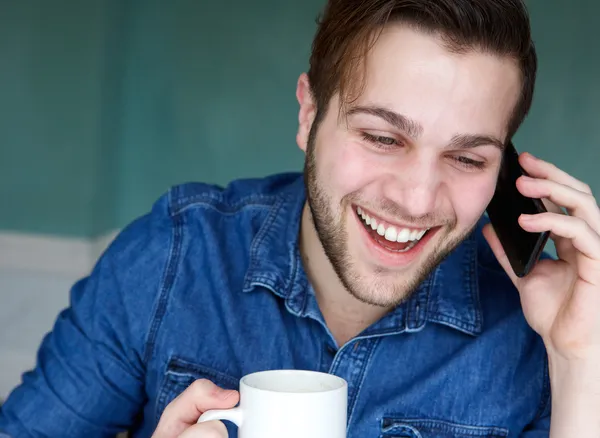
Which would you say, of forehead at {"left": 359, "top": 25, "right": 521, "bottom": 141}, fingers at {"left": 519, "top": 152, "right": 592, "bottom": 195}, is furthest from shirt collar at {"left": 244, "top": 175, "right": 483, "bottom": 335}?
forehead at {"left": 359, "top": 25, "right": 521, "bottom": 141}

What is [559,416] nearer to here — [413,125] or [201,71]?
[413,125]

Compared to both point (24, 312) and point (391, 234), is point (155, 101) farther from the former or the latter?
point (391, 234)

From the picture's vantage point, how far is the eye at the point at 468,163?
125 cm

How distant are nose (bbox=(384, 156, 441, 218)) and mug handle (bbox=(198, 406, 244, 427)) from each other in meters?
0.50

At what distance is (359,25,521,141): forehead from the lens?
3.86ft

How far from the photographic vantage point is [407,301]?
4.66 feet

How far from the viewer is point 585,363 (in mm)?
1216

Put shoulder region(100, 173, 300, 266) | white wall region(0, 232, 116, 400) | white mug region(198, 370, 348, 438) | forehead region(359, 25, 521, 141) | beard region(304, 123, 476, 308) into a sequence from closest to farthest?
white mug region(198, 370, 348, 438), forehead region(359, 25, 521, 141), beard region(304, 123, 476, 308), shoulder region(100, 173, 300, 266), white wall region(0, 232, 116, 400)

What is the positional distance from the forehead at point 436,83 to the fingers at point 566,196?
13cm

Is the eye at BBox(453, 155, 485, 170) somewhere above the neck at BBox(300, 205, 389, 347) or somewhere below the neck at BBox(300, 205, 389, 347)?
above

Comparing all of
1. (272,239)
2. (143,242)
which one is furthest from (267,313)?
(143,242)

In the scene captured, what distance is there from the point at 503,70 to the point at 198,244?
64cm

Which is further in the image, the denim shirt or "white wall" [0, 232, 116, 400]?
"white wall" [0, 232, 116, 400]

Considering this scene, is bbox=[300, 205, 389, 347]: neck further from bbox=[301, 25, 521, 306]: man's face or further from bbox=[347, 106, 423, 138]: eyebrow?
bbox=[347, 106, 423, 138]: eyebrow
